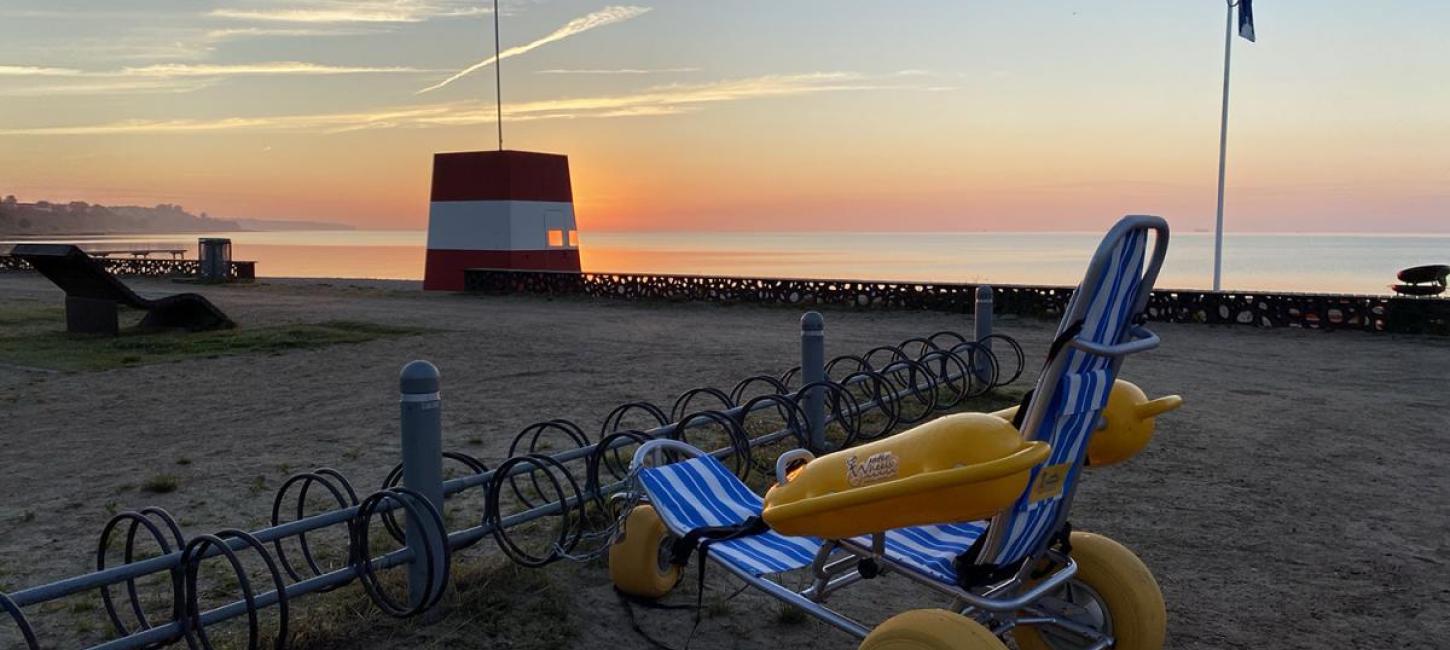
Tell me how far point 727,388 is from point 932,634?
6.84 meters

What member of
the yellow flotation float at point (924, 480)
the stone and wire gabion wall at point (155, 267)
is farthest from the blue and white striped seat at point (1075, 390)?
the stone and wire gabion wall at point (155, 267)

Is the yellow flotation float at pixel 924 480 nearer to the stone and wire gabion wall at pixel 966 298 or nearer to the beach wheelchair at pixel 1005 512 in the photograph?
the beach wheelchair at pixel 1005 512

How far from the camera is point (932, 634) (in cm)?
283

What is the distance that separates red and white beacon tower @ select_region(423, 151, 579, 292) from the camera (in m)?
23.4

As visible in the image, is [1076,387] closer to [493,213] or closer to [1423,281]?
[1423,281]

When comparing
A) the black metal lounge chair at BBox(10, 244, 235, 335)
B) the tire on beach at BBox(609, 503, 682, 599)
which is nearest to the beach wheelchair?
the tire on beach at BBox(609, 503, 682, 599)

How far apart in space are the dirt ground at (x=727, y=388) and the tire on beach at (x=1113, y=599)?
0.66 m

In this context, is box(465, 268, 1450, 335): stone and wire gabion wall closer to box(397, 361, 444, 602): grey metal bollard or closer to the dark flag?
the dark flag

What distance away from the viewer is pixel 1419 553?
491 centimetres

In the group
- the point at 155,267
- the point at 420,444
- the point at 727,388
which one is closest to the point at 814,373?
the point at 727,388

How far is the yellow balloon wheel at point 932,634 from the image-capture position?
110 inches

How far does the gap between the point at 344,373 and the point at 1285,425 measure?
8.85 m

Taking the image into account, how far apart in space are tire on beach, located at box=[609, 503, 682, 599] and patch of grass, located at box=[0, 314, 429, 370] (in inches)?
373

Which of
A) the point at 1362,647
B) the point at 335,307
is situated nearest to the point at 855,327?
the point at 335,307
